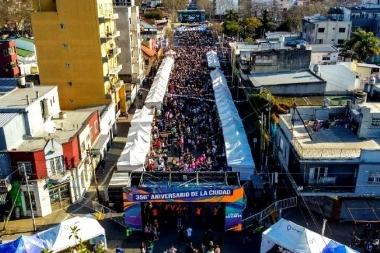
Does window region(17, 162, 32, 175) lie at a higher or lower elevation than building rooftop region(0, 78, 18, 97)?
lower

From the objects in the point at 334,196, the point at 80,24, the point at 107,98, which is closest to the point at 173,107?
the point at 107,98

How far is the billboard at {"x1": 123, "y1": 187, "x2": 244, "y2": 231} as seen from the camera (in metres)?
23.5

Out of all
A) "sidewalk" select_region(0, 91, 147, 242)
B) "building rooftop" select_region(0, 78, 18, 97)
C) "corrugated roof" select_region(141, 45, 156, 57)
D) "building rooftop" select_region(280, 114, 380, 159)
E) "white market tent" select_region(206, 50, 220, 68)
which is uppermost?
"building rooftop" select_region(0, 78, 18, 97)

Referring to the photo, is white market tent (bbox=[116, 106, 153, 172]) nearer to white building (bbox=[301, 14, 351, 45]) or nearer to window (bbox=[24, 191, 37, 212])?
window (bbox=[24, 191, 37, 212])

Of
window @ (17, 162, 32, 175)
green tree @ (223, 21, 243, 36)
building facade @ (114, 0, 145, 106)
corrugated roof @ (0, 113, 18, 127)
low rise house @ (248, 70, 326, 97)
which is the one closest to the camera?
window @ (17, 162, 32, 175)

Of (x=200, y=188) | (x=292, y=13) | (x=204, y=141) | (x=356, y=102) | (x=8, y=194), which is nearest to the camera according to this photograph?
(x=200, y=188)

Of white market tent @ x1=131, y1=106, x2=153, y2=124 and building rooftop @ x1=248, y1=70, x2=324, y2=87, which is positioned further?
building rooftop @ x1=248, y1=70, x2=324, y2=87

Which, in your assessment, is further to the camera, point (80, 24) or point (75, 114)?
point (80, 24)

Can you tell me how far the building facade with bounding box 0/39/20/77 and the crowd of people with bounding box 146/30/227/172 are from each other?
2462cm

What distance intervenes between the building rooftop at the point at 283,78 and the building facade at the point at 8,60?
37.5m

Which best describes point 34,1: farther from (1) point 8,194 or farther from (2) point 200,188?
(2) point 200,188

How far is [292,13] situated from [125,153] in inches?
4216

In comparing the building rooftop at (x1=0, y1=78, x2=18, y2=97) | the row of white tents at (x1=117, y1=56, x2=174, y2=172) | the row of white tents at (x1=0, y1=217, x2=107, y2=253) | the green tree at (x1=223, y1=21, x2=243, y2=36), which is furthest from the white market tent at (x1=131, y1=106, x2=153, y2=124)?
the green tree at (x1=223, y1=21, x2=243, y2=36)

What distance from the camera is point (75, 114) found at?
34.3m
